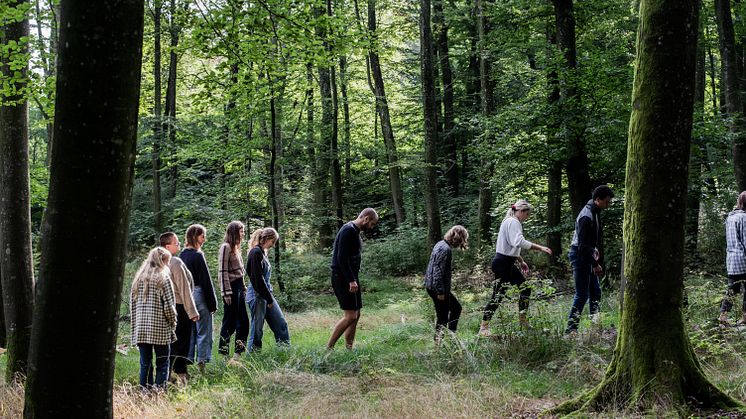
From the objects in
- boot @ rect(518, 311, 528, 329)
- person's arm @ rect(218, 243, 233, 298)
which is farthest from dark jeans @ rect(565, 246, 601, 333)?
person's arm @ rect(218, 243, 233, 298)

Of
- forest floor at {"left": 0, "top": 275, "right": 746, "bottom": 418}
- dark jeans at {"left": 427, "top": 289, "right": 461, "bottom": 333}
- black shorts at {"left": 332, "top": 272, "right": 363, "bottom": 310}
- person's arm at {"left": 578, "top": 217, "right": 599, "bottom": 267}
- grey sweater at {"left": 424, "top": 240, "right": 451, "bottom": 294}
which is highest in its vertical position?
person's arm at {"left": 578, "top": 217, "right": 599, "bottom": 267}

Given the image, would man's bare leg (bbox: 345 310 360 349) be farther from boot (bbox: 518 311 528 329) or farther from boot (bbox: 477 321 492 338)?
boot (bbox: 518 311 528 329)

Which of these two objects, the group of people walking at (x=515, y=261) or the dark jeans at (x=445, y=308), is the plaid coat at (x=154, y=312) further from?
the dark jeans at (x=445, y=308)

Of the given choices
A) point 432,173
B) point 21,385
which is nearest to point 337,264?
point 21,385

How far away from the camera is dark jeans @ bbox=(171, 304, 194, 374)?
773cm

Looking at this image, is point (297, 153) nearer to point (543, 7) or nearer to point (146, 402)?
point (543, 7)

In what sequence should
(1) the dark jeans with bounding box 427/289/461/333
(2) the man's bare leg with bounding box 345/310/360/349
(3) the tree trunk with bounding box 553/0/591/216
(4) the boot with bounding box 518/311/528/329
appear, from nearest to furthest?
(4) the boot with bounding box 518/311/528/329 < (2) the man's bare leg with bounding box 345/310/360/349 < (1) the dark jeans with bounding box 427/289/461/333 < (3) the tree trunk with bounding box 553/0/591/216

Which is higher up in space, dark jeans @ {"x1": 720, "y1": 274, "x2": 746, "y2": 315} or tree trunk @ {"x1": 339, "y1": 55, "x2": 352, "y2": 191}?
tree trunk @ {"x1": 339, "y1": 55, "x2": 352, "y2": 191}

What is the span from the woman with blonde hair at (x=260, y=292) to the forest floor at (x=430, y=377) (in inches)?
25.6

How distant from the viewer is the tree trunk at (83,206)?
11.3 ft

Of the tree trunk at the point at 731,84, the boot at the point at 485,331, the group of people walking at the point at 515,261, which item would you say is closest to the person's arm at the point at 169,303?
the group of people walking at the point at 515,261

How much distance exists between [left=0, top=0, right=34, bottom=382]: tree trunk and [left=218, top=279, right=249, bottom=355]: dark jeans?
8.49 feet

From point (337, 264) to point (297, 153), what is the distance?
1837 centimetres

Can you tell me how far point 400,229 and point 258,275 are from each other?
13.8 metres
